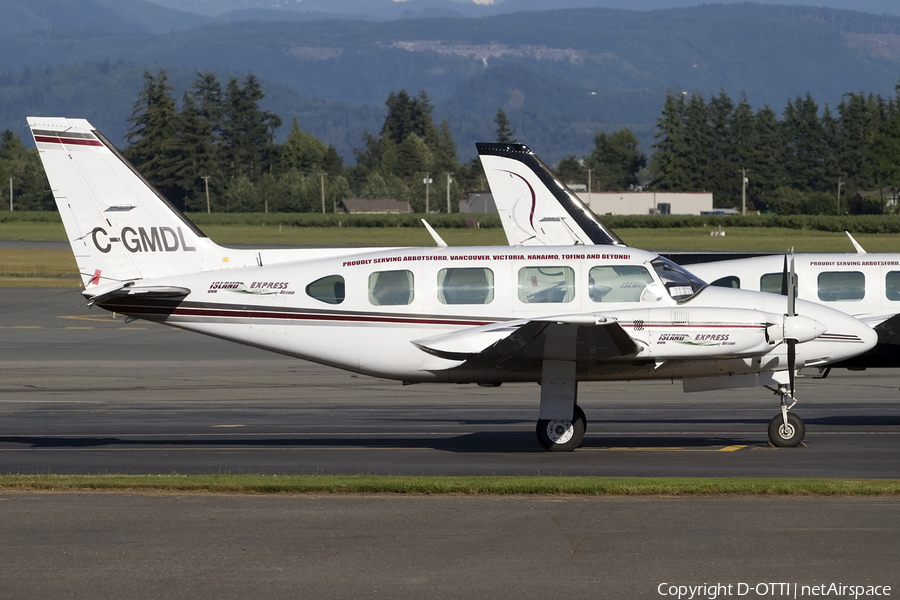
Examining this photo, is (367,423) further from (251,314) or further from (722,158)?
(722,158)

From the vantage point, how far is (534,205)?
2209 centimetres

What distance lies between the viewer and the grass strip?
10812 mm

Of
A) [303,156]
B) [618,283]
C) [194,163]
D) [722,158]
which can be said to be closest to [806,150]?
[722,158]

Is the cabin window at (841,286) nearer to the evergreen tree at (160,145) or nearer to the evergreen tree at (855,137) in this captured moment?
the evergreen tree at (160,145)

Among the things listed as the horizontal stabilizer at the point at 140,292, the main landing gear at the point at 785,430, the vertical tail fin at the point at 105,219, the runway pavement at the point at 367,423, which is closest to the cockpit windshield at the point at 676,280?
the main landing gear at the point at 785,430

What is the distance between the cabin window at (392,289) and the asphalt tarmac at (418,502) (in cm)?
187

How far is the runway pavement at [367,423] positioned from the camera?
43.0 ft

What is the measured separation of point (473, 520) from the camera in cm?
962

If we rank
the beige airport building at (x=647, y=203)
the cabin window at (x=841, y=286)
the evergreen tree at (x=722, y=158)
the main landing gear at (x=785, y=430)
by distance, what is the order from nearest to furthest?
the main landing gear at (x=785, y=430), the cabin window at (x=841, y=286), the beige airport building at (x=647, y=203), the evergreen tree at (x=722, y=158)

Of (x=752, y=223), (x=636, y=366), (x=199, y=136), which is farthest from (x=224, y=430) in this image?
(x=199, y=136)

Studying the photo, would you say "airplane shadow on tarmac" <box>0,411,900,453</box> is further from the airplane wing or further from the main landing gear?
the airplane wing

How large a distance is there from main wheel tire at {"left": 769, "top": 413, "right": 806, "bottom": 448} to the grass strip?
2.47 meters

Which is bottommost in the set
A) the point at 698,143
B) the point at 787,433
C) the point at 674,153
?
the point at 787,433

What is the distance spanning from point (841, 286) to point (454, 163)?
181793 mm
